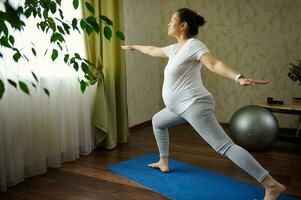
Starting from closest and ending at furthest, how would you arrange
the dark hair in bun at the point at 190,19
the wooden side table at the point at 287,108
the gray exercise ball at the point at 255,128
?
the dark hair in bun at the point at 190,19
the gray exercise ball at the point at 255,128
the wooden side table at the point at 287,108

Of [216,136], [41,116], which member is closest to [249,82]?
[216,136]

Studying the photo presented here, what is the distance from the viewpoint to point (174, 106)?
2195 millimetres

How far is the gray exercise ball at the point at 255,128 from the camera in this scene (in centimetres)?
304

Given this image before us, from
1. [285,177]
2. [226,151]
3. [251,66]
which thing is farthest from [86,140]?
[251,66]

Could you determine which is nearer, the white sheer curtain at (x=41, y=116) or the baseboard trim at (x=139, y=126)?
the white sheer curtain at (x=41, y=116)

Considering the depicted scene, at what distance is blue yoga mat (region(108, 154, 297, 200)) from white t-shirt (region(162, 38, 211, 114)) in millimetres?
580

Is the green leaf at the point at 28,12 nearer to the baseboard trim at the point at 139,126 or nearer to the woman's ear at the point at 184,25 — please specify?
the woman's ear at the point at 184,25

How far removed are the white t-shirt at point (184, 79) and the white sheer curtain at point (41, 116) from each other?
41.5 inches

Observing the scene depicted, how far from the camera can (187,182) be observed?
2.38 m

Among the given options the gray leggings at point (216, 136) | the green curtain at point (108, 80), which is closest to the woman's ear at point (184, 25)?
the gray leggings at point (216, 136)

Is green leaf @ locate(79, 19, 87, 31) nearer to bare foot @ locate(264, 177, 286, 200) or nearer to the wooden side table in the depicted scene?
bare foot @ locate(264, 177, 286, 200)

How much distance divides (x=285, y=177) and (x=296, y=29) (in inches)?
84.7

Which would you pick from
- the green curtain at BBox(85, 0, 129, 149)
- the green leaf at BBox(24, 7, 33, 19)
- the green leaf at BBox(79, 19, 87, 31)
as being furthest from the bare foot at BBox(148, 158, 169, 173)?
the green leaf at BBox(24, 7, 33, 19)

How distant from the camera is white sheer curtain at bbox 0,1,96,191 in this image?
7.49 ft
